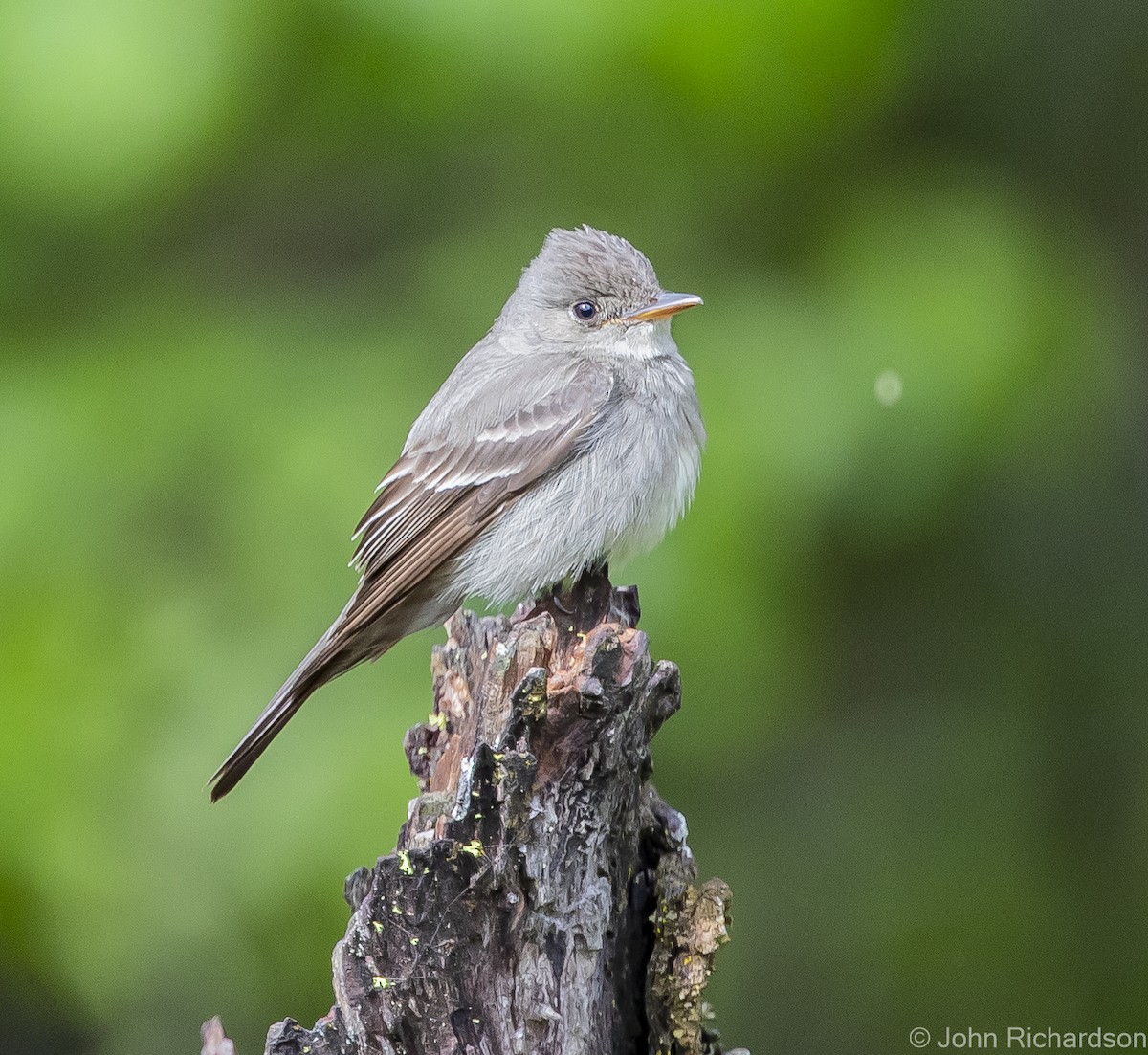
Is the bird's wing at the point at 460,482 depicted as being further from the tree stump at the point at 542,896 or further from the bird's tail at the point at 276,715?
the tree stump at the point at 542,896

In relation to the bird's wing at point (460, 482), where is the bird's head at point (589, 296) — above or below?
above

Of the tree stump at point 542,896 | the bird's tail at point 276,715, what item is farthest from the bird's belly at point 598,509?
the tree stump at point 542,896

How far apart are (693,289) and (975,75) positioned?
1417 millimetres

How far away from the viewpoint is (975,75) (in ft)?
17.6

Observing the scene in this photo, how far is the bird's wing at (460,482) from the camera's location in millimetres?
4645

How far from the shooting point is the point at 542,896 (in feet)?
10.8

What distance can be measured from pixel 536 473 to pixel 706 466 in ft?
1.79

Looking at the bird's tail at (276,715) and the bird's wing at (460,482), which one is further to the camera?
the bird's wing at (460,482)

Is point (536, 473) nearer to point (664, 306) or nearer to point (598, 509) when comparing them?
point (598, 509)

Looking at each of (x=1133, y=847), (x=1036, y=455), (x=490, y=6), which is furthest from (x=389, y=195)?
(x=1133, y=847)

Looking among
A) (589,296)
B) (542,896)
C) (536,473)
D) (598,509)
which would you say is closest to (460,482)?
(536,473)

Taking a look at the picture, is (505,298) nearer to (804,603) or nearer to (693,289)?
(693,289)

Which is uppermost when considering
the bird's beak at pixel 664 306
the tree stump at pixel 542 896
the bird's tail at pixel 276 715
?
the bird's beak at pixel 664 306

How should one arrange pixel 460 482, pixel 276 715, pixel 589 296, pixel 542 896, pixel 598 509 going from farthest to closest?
pixel 589 296 → pixel 460 482 → pixel 598 509 → pixel 276 715 → pixel 542 896
